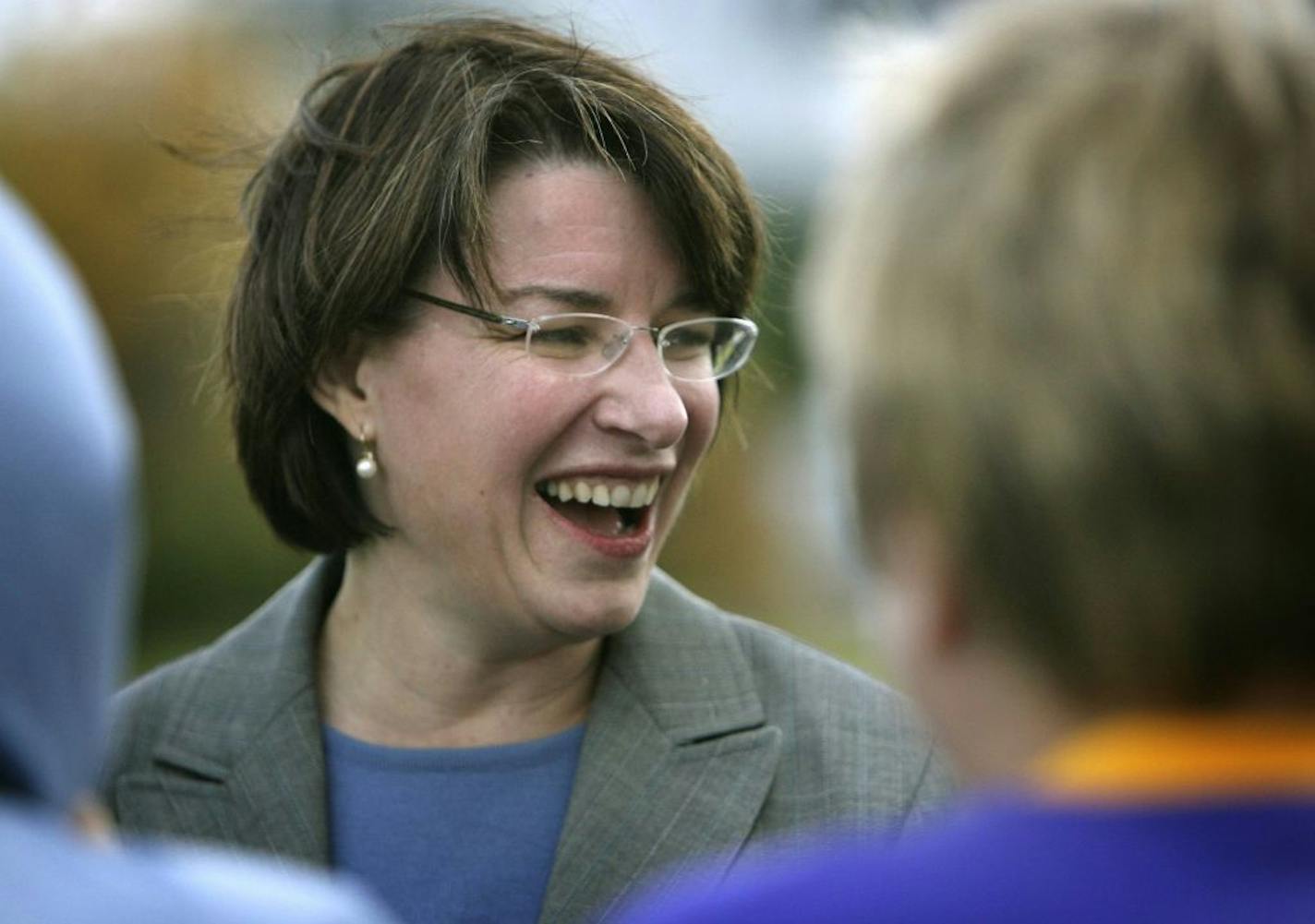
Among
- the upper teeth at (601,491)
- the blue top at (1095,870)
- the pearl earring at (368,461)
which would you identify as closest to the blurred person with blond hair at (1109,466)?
the blue top at (1095,870)

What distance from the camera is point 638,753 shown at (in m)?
3.17

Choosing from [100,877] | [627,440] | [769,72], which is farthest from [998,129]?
[769,72]

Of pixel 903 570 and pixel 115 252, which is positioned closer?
pixel 903 570

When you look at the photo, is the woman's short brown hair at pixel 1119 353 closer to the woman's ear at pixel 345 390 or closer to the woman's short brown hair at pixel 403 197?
the woman's short brown hair at pixel 403 197

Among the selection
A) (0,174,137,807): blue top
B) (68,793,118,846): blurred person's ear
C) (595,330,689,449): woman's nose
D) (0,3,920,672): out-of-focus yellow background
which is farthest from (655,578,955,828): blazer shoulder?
(0,3,920,672): out-of-focus yellow background

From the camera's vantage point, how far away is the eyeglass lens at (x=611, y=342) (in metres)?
3.12

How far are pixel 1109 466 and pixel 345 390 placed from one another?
2260mm

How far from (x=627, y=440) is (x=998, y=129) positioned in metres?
1.87

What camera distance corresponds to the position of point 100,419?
138 cm

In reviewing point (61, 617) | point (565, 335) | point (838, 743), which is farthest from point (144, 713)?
point (61, 617)

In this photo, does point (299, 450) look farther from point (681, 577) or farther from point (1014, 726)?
point (681, 577)

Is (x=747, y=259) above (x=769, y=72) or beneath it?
above

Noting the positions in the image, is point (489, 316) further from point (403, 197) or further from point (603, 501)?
point (603, 501)

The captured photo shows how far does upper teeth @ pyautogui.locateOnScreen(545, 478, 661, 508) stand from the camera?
10.4 ft
